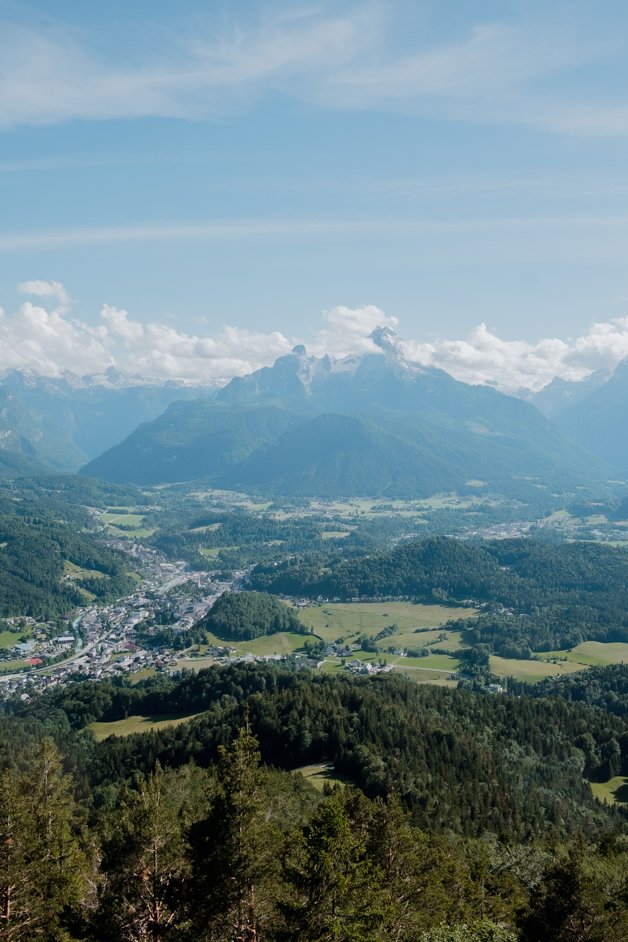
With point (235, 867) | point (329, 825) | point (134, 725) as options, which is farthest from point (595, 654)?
point (235, 867)

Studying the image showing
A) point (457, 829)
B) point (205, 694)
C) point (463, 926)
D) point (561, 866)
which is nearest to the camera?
point (463, 926)

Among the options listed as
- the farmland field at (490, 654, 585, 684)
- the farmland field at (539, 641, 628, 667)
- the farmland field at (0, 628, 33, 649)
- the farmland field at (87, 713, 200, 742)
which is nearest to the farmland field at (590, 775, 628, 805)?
the farmland field at (490, 654, 585, 684)

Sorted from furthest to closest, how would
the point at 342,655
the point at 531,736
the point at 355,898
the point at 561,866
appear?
the point at 342,655, the point at 531,736, the point at 561,866, the point at 355,898

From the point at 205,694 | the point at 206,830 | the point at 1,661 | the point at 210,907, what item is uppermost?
the point at 206,830

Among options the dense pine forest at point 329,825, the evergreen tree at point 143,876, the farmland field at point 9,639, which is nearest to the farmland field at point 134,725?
the dense pine forest at point 329,825

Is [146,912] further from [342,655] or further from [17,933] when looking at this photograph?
[342,655]

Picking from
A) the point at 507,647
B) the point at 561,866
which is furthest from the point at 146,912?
the point at 507,647
